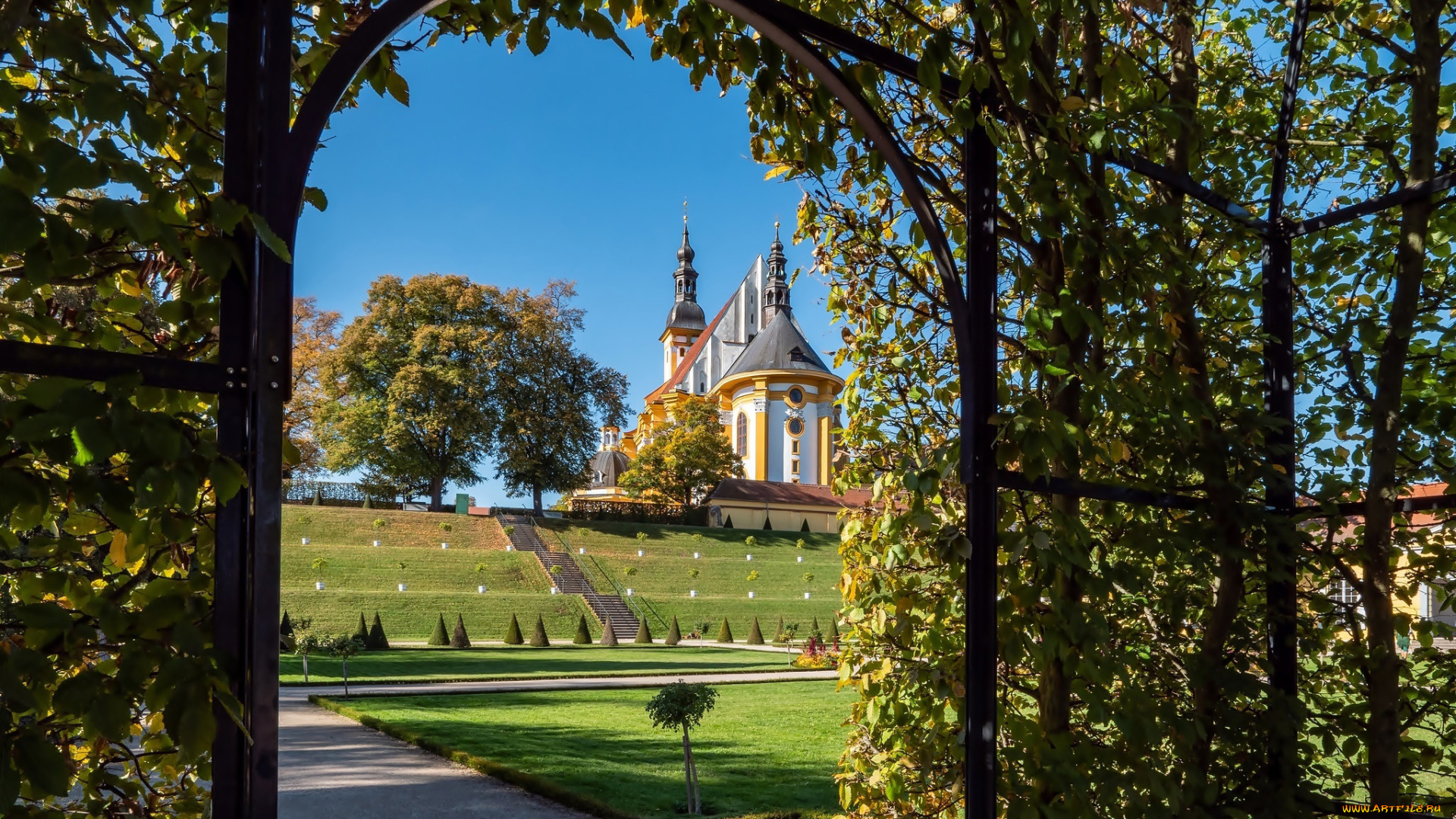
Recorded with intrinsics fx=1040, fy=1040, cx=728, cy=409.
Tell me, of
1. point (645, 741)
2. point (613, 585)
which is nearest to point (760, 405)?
point (613, 585)

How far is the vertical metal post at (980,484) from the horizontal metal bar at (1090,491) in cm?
5

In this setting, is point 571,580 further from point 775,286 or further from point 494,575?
point 775,286

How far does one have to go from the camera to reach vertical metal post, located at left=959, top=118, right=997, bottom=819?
6.95ft

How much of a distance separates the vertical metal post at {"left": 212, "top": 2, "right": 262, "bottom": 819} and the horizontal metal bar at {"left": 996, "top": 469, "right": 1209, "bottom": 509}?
4.74ft

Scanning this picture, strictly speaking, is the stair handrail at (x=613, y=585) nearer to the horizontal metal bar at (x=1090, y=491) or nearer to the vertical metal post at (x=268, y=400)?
the horizontal metal bar at (x=1090, y=491)

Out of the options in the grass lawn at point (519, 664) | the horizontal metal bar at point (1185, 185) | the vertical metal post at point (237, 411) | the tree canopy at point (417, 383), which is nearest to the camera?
Answer: the vertical metal post at point (237, 411)

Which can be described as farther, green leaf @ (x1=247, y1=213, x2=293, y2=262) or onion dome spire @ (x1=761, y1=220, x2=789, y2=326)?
onion dome spire @ (x1=761, y1=220, x2=789, y2=326)

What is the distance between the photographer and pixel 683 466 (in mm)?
49062

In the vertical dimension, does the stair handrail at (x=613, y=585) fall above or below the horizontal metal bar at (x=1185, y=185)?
below

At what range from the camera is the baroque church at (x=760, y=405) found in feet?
158

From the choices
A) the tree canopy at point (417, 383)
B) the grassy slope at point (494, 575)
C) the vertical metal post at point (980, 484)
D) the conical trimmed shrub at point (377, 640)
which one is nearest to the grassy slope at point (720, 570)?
the grassy slope at point (494, 575)

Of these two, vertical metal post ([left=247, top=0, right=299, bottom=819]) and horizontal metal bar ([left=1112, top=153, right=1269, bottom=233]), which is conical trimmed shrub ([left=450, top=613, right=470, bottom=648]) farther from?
vertical metal post ([left=247, top=0, right=299, bottom=819])

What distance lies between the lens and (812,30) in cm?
209

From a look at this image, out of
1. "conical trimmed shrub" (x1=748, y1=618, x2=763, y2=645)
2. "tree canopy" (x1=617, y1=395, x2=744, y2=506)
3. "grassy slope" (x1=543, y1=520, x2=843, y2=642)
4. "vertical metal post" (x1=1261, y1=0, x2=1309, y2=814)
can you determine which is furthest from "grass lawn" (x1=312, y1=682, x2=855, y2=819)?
"tree canopy" (x1=617, y1=395, x2=744, y2=506)
